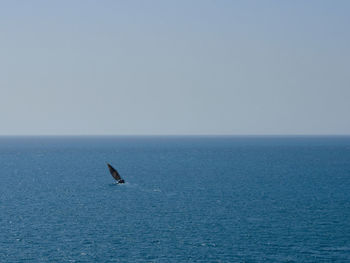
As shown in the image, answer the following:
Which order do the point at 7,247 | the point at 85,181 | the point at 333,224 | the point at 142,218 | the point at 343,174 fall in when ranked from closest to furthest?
the point at 7,247 → the point at 333,224 → the point at 142,218 → the point at 85,181 → the point at 343,174

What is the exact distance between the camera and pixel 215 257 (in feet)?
212

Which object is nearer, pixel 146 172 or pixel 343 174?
pixel 343 174

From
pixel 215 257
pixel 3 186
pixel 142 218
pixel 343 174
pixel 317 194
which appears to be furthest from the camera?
pixel 343 174

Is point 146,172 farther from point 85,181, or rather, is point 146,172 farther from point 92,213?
point 92,213

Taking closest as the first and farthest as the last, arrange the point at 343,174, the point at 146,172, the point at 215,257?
the point at 215,257, the point at 343,174, the point at 146,172

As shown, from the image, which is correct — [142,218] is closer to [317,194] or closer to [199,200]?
[199,200]

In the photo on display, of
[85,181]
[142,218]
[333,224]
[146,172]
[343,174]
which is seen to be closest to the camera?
[333,224]

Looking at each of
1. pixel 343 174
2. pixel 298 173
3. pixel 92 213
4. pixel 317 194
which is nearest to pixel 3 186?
pixel 92 213

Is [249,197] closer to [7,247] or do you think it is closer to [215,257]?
[215,257]

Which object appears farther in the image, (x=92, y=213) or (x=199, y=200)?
(x=199, y=200)

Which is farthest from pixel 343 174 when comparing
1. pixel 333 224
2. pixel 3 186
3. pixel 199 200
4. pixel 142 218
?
pixel 3 186

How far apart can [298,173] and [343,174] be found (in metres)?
16.7

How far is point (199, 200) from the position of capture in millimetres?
112062

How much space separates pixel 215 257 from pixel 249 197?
53.1m
